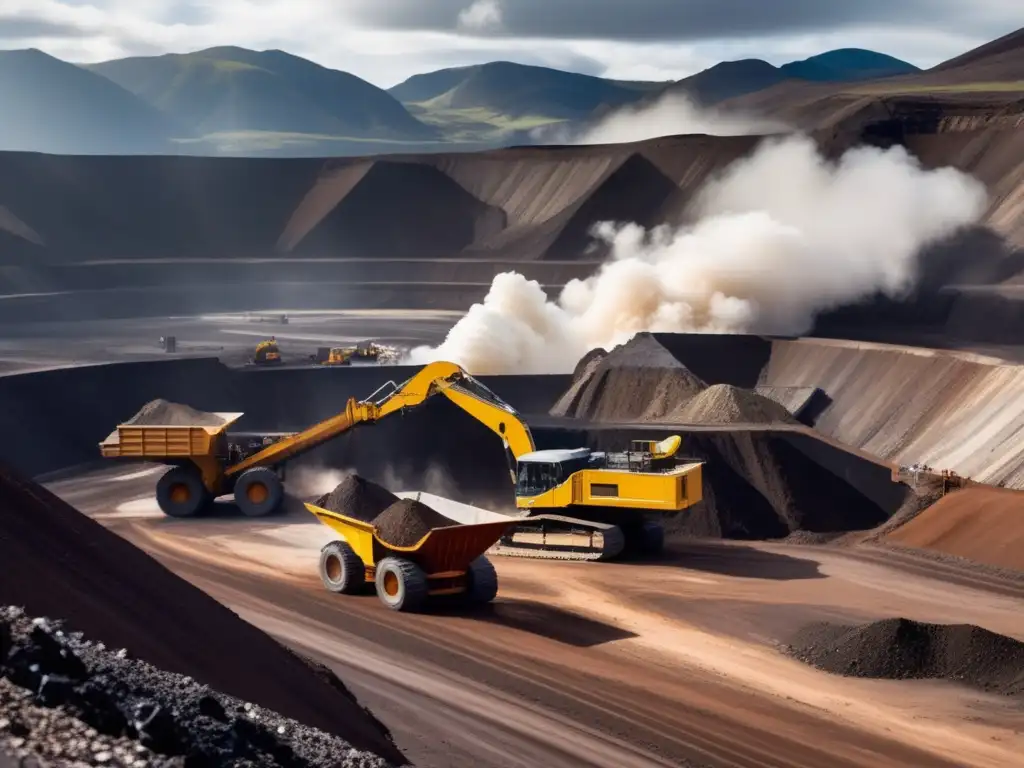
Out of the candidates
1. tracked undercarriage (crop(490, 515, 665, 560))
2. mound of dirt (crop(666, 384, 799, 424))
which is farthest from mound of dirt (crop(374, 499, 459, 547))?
mound of dirt (crop(666, 384, 799, 424))

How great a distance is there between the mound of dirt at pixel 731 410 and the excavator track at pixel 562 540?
9.11 metres

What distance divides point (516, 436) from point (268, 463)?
610 cm

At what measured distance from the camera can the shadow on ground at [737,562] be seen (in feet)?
89.1

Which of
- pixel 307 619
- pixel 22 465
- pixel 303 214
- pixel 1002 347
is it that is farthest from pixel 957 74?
pixel 307 619

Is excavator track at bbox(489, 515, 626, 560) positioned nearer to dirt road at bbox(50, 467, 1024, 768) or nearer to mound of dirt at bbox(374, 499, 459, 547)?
dirt road at bbox(50, 467, 1024, 768)

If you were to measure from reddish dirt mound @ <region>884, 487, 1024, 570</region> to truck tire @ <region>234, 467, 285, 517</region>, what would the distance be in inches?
482

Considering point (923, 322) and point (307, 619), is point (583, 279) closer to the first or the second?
point (923, 322)

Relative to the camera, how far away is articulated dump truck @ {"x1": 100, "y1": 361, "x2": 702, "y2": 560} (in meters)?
27.4

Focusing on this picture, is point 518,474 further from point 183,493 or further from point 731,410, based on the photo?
point 731,410

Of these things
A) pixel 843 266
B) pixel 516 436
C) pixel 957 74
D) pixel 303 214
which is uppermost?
pixel 957 74

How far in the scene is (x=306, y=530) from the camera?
100ft

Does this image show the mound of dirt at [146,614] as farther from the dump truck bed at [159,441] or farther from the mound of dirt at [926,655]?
the dump truck bed at [159,441]

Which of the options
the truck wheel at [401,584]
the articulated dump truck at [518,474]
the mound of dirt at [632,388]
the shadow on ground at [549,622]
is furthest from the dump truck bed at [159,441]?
the mound of dirt at [632,388]

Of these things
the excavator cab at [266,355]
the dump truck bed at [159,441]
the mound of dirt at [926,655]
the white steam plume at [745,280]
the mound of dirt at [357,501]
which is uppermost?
the white steam plume at [745,280]
